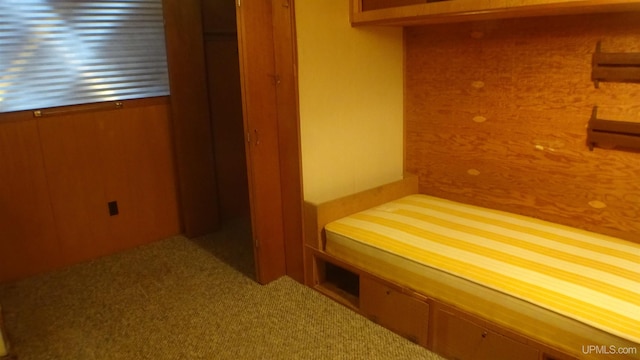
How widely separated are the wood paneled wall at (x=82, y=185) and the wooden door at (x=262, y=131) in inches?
44.8

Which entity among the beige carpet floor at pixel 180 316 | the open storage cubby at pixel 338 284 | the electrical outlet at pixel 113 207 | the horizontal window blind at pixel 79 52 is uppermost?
the horizontal window blind at pixel 79 52

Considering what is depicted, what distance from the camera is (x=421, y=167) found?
10.3 feet

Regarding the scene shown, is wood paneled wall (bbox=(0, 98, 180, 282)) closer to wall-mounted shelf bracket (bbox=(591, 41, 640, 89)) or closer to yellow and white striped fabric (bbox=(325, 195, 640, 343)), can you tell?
yellow and white striped fabric (bbox=(325, 195, 640, 343))

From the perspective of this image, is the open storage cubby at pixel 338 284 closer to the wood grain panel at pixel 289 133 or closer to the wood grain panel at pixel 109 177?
the wood grain panel at pixel 289 133

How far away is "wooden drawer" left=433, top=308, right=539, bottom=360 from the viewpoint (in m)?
1.83

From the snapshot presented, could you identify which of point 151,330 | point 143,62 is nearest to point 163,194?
point 143,62

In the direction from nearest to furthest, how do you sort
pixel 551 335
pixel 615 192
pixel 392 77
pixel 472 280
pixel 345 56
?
pixel 551 335 < pixel 472 280 < pixel 615 192 < pixel 345 56 < pixel 392 77

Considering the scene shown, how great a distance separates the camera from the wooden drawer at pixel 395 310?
2.15 metres

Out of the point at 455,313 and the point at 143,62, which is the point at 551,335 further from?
the point at 143,62

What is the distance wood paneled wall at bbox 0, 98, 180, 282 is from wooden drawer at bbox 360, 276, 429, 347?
185 centimetres

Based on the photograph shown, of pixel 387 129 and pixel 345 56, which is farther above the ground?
pixel 345 56

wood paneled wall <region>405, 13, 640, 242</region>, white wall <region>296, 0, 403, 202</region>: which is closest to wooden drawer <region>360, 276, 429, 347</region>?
white wall <region>296, 0, 403, 202</region>

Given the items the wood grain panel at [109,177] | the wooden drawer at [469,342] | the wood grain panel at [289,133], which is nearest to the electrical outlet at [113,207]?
the wood grain panel at [109,177]

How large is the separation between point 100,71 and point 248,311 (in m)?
1.81
